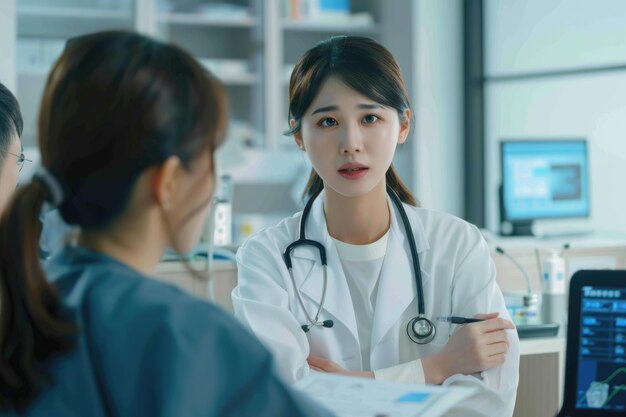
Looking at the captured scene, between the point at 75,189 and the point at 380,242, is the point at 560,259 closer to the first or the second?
the point at 380,242

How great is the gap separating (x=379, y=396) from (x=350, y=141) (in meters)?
0.67

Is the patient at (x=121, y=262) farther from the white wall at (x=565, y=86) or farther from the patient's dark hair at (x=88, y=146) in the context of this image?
the white wall at (x=565, y=86)

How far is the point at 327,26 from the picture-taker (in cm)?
528

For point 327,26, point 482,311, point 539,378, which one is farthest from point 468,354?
point 327,26

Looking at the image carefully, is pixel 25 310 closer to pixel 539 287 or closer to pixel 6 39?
pixel 539 287

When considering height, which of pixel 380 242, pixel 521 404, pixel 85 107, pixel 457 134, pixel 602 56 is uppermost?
pixel 602 56

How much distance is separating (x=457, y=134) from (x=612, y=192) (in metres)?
1.10

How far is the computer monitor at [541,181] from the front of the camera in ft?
15.1

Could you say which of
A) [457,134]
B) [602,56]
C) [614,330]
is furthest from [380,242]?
[457,134]

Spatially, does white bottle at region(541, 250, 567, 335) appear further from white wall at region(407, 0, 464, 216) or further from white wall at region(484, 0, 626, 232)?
white wall at region(407, 0, 464, 216)

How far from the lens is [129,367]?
807mm

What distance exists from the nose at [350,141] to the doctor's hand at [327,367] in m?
0.38

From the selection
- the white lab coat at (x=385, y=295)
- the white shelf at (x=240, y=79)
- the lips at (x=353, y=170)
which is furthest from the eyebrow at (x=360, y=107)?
the white shelf at (x=240, y=79)

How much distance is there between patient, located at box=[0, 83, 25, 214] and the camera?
5.11 ft
